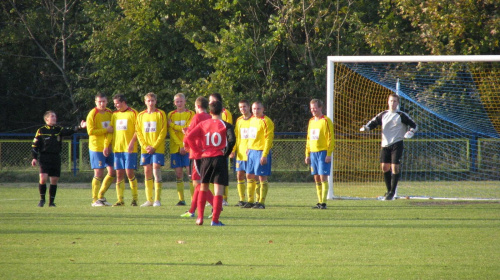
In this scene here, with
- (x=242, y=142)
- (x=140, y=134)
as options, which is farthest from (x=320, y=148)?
(x=140, y=134)

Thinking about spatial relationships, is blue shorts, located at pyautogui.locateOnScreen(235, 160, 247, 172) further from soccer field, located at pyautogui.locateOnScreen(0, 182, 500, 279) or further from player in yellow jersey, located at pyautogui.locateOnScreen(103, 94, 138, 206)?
player in yellow jersey, located at pyautogui.locateOnScreen(103, 94, 138, 206)

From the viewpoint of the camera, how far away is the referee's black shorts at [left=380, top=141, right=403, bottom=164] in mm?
13844

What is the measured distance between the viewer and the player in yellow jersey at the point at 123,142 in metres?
12.4

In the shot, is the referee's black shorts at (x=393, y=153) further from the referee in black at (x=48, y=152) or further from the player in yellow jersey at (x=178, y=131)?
the referee in black at (x=48, y=152)

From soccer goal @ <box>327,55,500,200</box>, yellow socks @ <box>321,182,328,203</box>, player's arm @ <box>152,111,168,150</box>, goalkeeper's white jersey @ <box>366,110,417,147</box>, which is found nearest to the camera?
yellow socks @ <box>321,182,328,203</box>

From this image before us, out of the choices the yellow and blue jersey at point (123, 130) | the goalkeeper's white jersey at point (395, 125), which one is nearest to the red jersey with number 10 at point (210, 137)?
the yellow and blue jersey at point (123, 130)

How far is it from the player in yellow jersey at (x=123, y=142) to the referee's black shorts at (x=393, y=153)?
4.98m

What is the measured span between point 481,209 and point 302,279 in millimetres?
7466

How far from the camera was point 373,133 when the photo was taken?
21297mm

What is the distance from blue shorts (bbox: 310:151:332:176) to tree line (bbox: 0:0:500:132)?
12.0 metres

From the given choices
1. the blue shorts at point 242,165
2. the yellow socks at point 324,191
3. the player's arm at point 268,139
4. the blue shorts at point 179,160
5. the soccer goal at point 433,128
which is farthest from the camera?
the soccer goal at point 433,128

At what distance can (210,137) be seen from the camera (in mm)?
9305

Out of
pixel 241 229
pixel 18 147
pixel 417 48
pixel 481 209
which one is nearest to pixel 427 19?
pixel 417 48

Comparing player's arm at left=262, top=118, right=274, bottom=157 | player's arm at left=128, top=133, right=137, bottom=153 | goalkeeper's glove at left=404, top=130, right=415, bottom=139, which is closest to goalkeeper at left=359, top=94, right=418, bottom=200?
goalkeeper's glove at left=404, top=130, right=415, bottom=139
